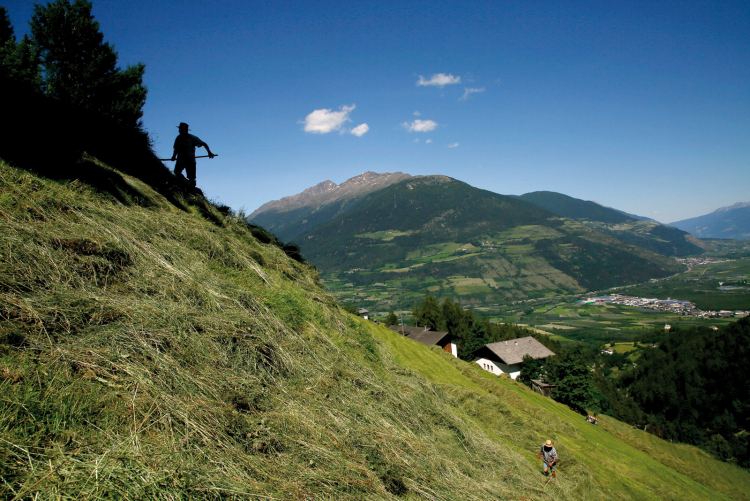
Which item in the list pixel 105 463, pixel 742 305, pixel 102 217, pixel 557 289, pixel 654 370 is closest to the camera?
pixel 105 463

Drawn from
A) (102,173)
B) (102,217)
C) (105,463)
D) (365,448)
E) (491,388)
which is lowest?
(491,388)

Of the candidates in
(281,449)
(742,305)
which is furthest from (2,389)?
(742,305)

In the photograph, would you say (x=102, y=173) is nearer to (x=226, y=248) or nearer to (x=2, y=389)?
(x=226, y=248)

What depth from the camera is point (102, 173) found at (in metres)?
8.16

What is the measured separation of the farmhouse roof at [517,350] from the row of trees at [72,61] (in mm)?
49693

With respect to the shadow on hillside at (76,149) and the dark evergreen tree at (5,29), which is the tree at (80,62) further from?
the shadow on hillside at (76,149)

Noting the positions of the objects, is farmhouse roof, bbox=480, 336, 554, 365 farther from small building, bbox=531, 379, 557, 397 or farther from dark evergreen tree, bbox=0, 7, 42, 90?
dark evergreen tree, bbox=0, 7, 42, 90

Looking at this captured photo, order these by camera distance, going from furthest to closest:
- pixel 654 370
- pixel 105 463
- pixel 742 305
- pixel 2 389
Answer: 1. pixel 742 305
2. pixel 654 370
3. pixel 2 389
4. pixel 105 463

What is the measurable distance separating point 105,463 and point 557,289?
8704 inches

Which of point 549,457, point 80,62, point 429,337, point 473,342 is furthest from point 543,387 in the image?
point 80,62

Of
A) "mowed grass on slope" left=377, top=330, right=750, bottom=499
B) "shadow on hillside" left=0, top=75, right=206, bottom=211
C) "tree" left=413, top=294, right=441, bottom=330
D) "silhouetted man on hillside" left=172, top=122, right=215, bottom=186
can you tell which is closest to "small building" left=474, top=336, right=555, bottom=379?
"tree" left=413, top=294, right=441, bottom=330

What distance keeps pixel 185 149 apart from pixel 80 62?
17.6 m

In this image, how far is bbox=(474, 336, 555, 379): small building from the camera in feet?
160

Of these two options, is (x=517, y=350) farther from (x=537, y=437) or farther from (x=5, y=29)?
(x=5, y=29)
